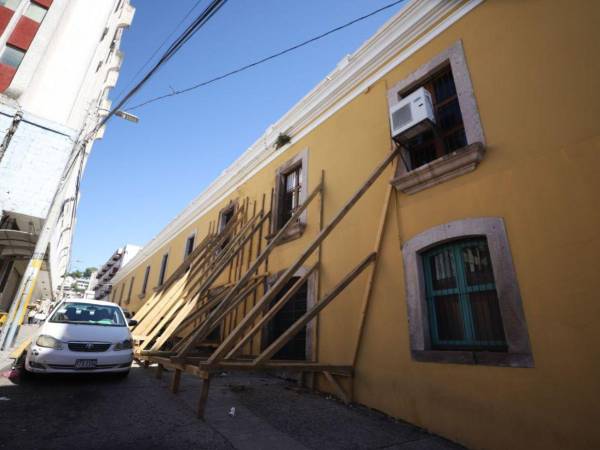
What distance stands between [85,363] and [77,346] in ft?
1.06

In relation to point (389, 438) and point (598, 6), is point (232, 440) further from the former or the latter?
point (598, 6)

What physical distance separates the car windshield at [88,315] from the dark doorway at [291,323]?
3.29 m

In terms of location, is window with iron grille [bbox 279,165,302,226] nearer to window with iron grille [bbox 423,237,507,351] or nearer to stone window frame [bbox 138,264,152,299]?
window with iron grille [bbox 423,237,507,351]

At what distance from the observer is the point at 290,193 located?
8500 mm

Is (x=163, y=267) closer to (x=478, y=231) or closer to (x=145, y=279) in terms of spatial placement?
(x=145, y=279)

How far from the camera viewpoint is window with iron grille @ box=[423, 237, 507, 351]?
382cm

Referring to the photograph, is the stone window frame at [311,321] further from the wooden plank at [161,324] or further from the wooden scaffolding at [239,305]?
the wooden plank at [161,324]

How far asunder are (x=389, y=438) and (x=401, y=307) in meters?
1.73

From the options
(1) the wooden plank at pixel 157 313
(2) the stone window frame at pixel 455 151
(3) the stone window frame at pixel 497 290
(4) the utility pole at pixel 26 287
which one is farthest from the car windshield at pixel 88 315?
(2) the stone window frame at pixel 455 151

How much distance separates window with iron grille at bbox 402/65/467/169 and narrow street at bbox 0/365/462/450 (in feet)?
13.4

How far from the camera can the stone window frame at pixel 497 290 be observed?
3416 millimetres

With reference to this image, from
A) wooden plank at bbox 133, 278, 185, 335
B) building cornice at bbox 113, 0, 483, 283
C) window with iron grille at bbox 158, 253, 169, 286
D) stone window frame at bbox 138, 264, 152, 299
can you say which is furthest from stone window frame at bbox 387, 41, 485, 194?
stone window frame at bbox 138, 264, 152, 299

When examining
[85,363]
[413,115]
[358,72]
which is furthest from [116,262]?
[413,115]

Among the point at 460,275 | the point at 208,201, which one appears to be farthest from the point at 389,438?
the point at 208,201
